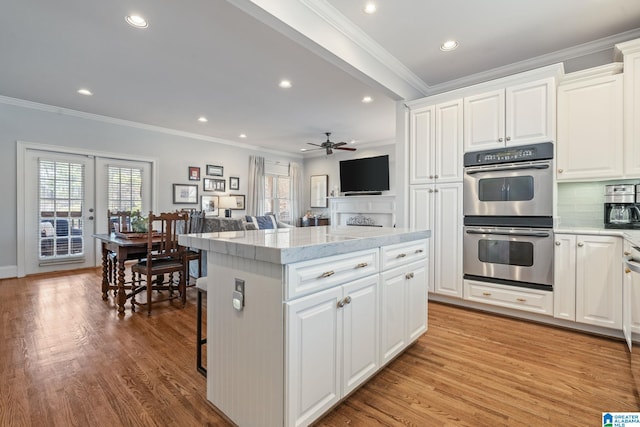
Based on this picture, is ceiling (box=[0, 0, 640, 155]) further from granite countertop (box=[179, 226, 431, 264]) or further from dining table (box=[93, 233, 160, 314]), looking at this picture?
dining table (box=[93, 233, 160, 314])

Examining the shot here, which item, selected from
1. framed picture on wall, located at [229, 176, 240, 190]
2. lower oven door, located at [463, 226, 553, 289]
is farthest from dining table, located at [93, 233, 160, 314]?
framed picture on wall, located at [229, 176, 240, 190]

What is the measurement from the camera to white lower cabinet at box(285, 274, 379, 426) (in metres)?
1.27

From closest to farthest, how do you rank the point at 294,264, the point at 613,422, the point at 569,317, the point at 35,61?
the point at 294,264 < the point at 613,422 < the point at 569,317 < the point at 35,61

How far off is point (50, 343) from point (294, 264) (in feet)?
7.97

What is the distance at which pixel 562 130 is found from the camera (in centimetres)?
276

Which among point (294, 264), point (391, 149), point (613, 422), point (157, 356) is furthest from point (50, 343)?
point (391, 149)

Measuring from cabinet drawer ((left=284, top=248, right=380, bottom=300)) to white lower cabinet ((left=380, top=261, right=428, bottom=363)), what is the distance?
201 mm

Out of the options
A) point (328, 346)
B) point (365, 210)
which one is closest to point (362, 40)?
point (328, 346)

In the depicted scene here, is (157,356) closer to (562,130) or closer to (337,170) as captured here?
(562,130)

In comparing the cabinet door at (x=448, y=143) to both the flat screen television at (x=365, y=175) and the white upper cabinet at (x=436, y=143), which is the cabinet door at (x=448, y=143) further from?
the flat screen television at (x=365, y=175)

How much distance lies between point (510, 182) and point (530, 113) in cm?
64

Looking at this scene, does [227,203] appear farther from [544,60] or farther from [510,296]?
[544,60]

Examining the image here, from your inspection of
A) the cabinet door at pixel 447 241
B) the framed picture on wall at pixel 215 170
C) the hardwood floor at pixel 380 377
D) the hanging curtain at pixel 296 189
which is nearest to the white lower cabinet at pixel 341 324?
the hardwood floor at pixel 380 377

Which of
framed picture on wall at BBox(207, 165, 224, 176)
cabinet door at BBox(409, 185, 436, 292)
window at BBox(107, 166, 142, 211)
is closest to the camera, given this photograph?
cabinet door at BBox(409, 185, 436, 292)
